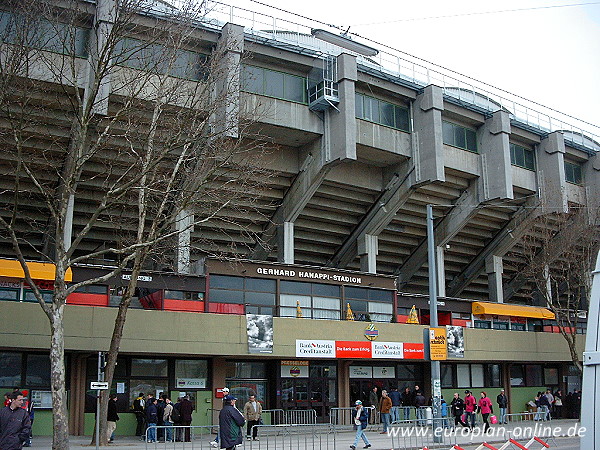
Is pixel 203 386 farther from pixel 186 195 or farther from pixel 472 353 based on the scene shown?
pixel 472 353

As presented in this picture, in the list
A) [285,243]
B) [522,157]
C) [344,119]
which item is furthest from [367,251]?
[522,157]

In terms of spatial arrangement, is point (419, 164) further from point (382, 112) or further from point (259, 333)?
point (259, 333)

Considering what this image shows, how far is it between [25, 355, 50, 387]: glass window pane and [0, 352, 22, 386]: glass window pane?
0.31 meters

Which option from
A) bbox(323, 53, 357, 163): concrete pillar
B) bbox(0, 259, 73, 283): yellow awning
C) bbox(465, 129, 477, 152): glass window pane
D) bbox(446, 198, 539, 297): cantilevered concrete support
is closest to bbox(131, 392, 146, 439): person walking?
bbox(0, 259, 73, 283): yellow awning

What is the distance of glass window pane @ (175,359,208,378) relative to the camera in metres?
26.9

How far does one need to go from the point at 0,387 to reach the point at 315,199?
56.5ft

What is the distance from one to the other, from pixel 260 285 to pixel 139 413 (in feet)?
23.8

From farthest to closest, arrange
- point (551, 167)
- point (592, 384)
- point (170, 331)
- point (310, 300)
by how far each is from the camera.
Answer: point (551, 167), point (310, 300), point (170, 331), point (592, 384)

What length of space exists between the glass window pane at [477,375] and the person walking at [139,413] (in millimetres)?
18308

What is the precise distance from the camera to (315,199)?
34.7 meters

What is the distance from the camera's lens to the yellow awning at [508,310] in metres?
36.4

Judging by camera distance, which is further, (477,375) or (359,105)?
(477,375)

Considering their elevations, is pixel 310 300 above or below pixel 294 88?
below

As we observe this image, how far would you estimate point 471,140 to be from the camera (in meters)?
38.8
